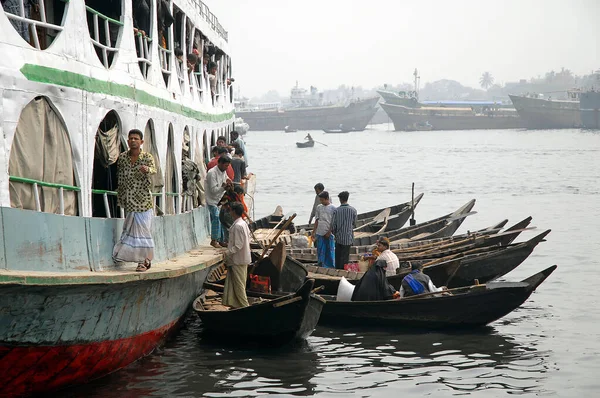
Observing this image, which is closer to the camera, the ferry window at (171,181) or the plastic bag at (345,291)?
the ferry window at (171,181)

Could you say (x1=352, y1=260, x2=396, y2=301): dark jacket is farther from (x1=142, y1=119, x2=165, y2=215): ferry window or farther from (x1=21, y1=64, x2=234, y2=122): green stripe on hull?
(x1=21, y1=64, x2=234, y2=122): green stripe on hull

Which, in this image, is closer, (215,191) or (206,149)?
(215,191)

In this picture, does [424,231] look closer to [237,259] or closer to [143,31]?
[237,259]

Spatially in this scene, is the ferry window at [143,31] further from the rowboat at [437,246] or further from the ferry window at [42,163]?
the rowboat at [437,246]

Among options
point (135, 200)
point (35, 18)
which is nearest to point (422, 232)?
point (135, 200)

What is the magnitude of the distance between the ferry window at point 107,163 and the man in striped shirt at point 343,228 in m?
5.16

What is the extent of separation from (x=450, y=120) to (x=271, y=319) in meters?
117

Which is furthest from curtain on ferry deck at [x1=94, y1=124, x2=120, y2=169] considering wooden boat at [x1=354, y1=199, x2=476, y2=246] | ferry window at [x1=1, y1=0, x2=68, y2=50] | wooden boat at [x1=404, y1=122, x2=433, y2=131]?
wooden boat at [x1=404, y1=122, x2=433, y2=131]

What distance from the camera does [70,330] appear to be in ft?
28.3

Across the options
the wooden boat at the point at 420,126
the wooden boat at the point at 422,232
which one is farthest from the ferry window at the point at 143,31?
the wooden boat at the point at 420,126

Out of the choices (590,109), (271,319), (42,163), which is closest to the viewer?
(42,163)

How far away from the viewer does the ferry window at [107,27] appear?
1005cm

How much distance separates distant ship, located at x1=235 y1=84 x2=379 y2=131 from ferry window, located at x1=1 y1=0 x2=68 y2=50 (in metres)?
123

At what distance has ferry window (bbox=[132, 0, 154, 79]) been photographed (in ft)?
38.0
